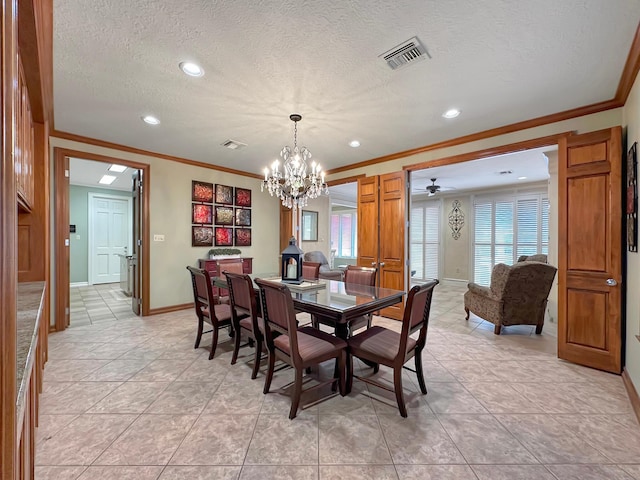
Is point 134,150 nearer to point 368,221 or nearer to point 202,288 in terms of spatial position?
point 202,288

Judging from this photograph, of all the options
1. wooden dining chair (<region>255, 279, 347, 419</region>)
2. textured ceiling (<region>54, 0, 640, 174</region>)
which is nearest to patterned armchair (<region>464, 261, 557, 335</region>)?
textured ceiling (<region>54, 0, 640, 174</region>)

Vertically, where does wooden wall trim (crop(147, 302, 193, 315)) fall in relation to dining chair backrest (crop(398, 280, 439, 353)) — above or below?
below

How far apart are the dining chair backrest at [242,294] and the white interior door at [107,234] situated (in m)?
6.37

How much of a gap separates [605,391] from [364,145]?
350cm

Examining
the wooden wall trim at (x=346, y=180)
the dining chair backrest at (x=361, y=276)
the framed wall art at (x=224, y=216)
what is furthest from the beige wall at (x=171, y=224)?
the dining chair backrest at (x=361, y=276)

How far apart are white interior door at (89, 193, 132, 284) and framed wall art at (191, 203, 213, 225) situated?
12.8 ft

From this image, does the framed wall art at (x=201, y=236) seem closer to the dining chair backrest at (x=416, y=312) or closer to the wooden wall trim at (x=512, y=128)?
the wooden wall trim at (x=512, y=128)

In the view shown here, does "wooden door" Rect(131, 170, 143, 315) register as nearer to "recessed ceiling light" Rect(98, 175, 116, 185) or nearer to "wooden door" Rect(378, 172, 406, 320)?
"recessed ceiling light" Rect(98, 175, 116, 185)

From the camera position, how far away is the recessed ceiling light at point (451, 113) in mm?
2852

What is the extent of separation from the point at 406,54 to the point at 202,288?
110 inches

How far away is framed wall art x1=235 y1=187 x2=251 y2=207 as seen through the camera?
5445 mm

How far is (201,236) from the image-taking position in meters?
4.96

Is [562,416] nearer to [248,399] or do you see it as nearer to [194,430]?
[248,399]

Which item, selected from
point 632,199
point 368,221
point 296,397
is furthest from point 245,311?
point 632,199
